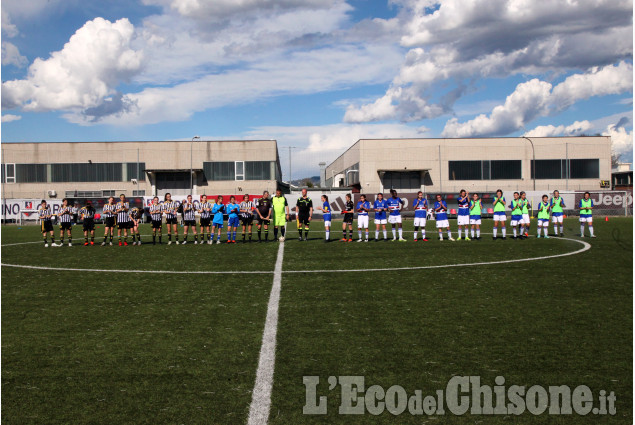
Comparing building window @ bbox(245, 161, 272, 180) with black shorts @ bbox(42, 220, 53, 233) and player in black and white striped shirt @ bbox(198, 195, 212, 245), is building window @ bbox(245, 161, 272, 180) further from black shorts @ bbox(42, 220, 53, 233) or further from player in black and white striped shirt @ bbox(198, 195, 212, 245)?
black shorts @ bbox(42, 220, 53, 233)

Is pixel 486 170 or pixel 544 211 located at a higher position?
pixel 486 170

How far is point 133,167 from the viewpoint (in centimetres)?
6291

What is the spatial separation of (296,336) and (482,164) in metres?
61.0

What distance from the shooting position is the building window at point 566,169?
6400 cm

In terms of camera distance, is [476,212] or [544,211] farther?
[544,211]

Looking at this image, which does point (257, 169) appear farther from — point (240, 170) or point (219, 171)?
point (219, 171)

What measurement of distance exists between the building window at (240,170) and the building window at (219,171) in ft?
1.15

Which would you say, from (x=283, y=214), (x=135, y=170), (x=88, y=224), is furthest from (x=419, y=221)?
(x=135, y=170)

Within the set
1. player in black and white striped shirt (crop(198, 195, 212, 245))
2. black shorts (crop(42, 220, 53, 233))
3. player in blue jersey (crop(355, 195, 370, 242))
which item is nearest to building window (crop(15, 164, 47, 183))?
black shorts (crop(42, 220, 53, 233))

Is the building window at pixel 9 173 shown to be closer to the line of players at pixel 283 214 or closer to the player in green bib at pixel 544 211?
the line of players at pixel 283 214

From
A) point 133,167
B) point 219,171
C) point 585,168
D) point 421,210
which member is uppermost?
point 133,167

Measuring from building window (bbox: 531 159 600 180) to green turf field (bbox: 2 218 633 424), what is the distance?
55544mm

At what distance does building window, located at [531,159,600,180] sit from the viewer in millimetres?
64000

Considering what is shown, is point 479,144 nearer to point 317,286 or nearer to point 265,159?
point 265,159
